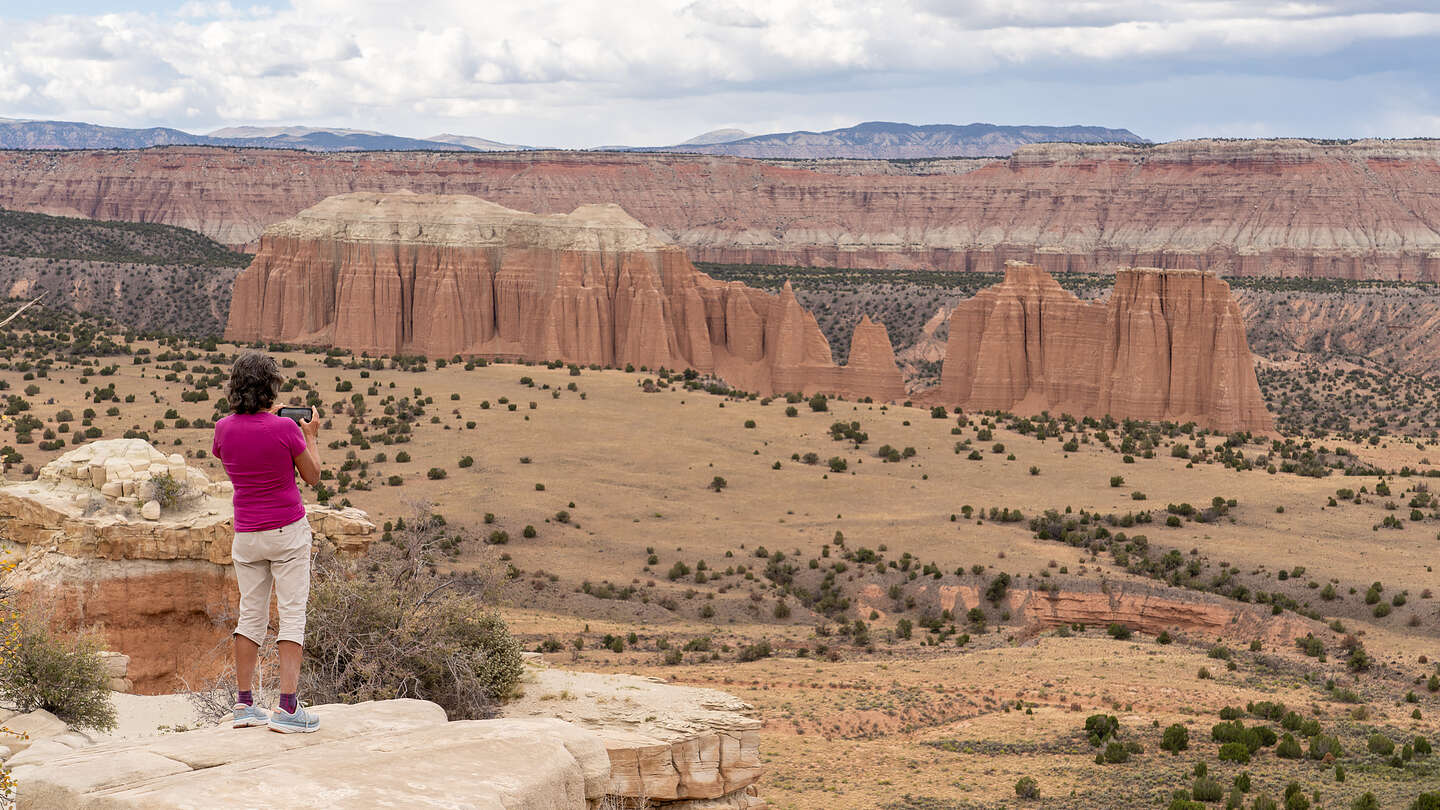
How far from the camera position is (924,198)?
17588 cm

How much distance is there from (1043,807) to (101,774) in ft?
44.2

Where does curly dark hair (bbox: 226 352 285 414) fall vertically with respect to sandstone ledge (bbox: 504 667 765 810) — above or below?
above

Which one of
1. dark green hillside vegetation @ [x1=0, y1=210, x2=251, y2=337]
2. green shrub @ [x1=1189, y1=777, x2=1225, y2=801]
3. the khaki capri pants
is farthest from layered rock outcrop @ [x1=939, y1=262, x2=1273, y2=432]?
the khaki capri pants

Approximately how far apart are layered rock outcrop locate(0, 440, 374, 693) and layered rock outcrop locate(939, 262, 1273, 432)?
5876cm

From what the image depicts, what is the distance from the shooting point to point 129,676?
16797 mm

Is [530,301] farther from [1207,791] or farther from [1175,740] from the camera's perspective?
[1207,791]

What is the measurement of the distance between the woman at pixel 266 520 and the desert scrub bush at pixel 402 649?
7.81ft

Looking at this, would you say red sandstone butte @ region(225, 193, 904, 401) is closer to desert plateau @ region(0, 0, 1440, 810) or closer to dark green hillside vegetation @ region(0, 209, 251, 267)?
desert plateau @ region(0, 0, 1440, 810)

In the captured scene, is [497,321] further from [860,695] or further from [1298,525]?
[860,695]

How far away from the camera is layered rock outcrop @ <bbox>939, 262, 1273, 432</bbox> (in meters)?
68.7

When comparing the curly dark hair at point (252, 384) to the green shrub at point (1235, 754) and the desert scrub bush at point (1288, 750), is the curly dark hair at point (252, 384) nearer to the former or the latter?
the green shrub at point (1235, 754)

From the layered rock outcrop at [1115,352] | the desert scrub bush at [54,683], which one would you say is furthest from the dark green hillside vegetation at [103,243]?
the desert scrub bush at [54,683]

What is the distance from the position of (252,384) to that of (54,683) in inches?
187

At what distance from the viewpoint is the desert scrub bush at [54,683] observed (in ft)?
39.2
